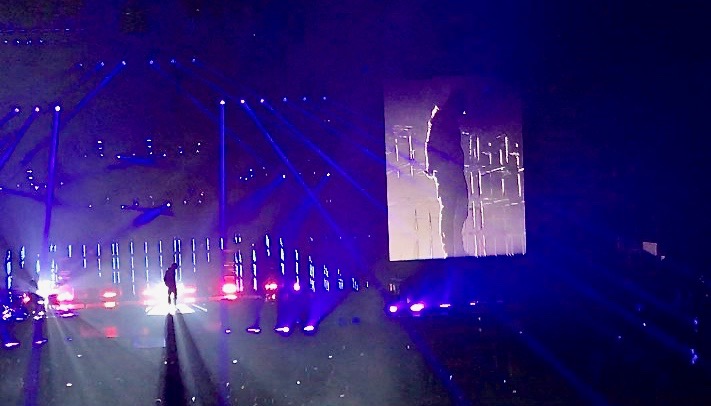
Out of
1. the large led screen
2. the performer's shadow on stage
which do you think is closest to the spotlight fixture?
the large led screen

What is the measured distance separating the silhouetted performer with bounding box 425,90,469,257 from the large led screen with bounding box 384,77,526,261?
0.5 inches

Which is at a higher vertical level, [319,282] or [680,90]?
[680,90]

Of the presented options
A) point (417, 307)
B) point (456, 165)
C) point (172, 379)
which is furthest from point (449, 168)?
point (172, 379)

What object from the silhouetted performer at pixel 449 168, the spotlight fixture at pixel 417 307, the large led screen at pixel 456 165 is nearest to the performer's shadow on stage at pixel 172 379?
the spotlight fixture at pixel 417 307

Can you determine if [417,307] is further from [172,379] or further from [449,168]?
[172,379]

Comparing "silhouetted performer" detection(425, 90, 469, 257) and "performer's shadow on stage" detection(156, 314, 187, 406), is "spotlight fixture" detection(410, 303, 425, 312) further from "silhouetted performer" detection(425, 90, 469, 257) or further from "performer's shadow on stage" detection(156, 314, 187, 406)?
"performer's shadow on stage" detection(156, 314, 187, 406)

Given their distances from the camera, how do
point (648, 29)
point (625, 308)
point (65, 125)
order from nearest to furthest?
1. point (625, 308)
2. point (648, 29)
3. point (65, 125)

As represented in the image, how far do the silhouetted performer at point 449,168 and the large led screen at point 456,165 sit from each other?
0.04 feet

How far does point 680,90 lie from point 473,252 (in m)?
2.92

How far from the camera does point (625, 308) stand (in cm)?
738

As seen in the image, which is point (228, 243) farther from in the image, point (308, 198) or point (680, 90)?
point (680, 90)

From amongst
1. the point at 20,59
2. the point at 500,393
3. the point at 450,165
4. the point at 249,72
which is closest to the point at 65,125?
the point at 20,59

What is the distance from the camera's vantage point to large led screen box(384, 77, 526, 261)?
847 centimetres

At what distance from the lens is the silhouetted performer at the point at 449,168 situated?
8.47 metres
